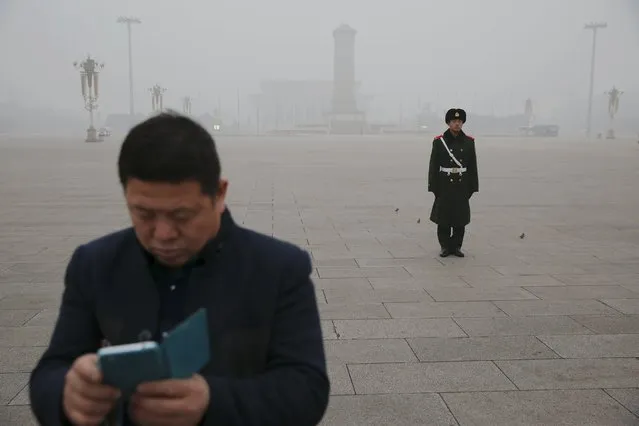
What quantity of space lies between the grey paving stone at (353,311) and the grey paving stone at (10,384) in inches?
84.7

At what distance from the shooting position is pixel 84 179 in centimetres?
1719

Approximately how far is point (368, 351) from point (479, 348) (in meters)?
0.74

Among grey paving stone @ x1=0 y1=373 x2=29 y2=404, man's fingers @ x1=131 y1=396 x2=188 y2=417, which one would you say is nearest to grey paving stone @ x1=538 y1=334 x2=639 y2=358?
grey paving stone @ x1=0 y1=373 x2=29 y2=404

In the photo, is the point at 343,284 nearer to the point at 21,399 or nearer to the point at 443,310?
the point at 443,310

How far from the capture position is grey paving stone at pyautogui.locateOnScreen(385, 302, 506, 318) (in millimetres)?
5219

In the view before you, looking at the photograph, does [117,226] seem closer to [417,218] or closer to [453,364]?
[417,218]

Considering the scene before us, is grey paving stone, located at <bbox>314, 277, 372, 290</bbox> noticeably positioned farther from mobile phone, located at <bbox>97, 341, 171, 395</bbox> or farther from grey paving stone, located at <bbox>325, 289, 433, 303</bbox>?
mobile phone, located at <bbox>97, 341, 171, 395</bbox>

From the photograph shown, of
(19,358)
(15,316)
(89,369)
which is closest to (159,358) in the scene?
(89,369)

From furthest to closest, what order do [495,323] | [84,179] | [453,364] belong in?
[84,179] → [495,323] → [453,364]

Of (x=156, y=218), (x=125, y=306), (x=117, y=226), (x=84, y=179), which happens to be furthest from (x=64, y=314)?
(x=84, y=179)

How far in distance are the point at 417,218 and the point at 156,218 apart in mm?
9348

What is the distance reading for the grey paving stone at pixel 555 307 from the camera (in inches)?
209

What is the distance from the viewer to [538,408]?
3.52 meters

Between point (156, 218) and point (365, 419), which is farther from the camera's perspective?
point (365, 419)
